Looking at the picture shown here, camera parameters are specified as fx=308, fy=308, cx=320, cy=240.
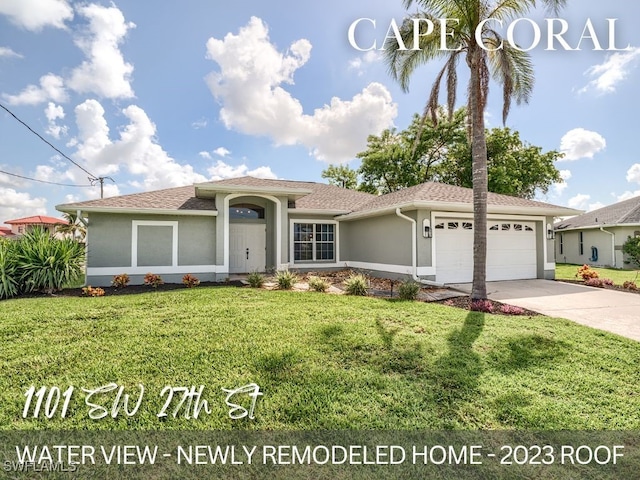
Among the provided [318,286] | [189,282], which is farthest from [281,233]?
[189,282]

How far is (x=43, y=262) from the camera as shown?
29.6 feet

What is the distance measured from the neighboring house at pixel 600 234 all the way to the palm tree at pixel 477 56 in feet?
51.9

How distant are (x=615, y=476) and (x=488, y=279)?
1033 cm

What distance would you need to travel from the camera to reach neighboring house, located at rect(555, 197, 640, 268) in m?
18.1

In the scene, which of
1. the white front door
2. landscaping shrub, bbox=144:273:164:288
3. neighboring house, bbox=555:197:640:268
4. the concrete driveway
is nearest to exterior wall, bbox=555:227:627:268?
neighboring house, bbox=555:197:640:268

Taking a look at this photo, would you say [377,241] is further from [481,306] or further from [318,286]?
[481,306]

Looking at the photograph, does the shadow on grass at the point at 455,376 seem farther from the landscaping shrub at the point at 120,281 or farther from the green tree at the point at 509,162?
the green tree at the point at 509,162

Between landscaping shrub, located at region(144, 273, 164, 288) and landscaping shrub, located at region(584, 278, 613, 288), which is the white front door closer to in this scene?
landscaping shrub, located at region(144, 273, 164, 288)

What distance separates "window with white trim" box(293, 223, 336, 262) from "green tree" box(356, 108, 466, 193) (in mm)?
13119

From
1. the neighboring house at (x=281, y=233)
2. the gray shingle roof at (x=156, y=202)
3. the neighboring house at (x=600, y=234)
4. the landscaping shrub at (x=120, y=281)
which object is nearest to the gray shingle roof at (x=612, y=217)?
the neighboring house at (x=600, y=234)

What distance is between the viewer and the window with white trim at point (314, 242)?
45.9 feet

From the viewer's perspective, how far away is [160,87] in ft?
39.8

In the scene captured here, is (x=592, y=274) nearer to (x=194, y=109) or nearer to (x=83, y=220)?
(x=194, y=109)

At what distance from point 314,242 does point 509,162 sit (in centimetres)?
1891
